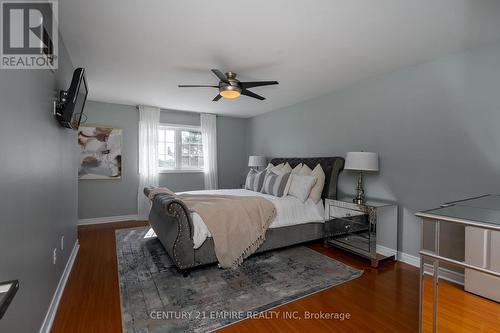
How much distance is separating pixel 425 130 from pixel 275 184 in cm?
206

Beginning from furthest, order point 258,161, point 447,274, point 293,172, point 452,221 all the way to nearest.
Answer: point 258,161 < point 293,172 < point 447,274 < point 452,221

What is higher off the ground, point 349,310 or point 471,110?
point 471,110

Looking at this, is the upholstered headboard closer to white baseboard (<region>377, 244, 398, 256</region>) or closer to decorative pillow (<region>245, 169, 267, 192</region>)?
white baseboard (<region>377, 244, 398, 256</region>)

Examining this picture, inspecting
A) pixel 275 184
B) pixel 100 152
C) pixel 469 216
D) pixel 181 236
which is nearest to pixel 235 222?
pixel 181 236

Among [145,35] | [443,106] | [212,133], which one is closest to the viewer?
[145,35]

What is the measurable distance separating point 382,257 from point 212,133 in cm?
430

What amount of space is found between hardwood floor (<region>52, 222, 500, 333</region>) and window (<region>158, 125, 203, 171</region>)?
297 centimetres

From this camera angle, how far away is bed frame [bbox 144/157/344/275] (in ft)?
8.34

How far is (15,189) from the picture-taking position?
4.10 feet

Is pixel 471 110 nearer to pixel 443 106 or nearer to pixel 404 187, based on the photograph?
pixel 443 106

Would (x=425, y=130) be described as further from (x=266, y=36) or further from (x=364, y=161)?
(x=266, y=36)

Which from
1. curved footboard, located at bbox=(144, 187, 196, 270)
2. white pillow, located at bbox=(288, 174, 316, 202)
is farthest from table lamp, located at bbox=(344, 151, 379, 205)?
curved footboard, located at bbox=(144, 187, 196, 270)

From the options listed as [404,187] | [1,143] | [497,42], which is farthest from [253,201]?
[497,42]

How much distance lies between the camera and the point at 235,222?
2865 mm
